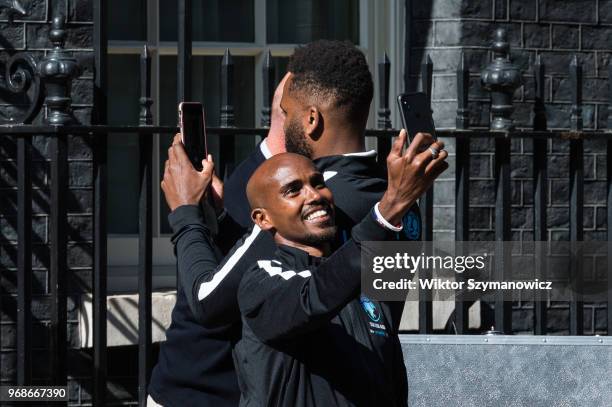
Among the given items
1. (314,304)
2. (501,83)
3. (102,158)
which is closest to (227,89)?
(102,158)

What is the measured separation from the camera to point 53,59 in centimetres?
464

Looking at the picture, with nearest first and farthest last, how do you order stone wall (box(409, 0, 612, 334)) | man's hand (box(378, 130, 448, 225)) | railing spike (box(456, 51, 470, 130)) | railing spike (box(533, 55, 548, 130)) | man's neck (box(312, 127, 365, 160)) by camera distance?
man's hand (box(378, 130, 448, 225))
man's neck (box(312, 127, 365, 160))
railing spike (box(456, 51, 470, 130))
railing spike (box(533, 55, 548, 130))
stone wall (box(409, 0, 612, 334))

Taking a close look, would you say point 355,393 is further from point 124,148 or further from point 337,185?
point 124,148

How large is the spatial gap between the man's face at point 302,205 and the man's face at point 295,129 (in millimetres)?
265

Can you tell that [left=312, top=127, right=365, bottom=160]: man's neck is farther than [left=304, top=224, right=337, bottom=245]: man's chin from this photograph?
Yes

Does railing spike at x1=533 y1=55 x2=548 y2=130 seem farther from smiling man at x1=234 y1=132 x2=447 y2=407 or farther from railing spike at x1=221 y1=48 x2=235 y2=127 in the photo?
smiling man at x1=234 y1=132 x2=447 y2=407

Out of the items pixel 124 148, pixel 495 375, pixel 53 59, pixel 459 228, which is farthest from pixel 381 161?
pixel 124 148

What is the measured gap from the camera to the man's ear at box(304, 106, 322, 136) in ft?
10.4

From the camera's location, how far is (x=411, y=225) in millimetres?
2977

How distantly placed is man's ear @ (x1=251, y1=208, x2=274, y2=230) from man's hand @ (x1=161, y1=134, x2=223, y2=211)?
32 centimetres

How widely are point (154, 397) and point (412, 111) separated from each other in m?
1.10

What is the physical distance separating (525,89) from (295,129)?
371cm

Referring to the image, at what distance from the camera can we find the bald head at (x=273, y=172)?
2908mm

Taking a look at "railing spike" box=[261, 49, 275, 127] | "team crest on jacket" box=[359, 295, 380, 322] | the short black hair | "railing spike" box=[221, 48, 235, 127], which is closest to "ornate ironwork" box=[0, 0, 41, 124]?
"railing spike" box=[221, 48, 235, 127]
